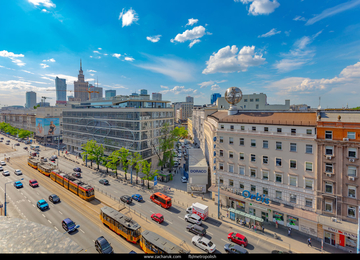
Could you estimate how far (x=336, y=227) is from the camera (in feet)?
99.3

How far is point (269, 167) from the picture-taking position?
1527 inches

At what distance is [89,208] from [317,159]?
51.5 meters

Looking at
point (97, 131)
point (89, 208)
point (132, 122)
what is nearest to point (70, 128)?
point (97, 131)

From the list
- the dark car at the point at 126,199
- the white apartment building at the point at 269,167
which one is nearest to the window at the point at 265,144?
the white apartment building at the point at 269,167

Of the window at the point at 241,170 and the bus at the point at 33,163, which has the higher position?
the window at the point at 241,170

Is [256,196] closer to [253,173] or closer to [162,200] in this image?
[253,173]

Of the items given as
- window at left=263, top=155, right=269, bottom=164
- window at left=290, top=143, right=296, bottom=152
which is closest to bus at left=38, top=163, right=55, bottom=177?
window at left=263, top=155, right=269, bottom=164

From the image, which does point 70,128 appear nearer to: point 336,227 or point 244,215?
point 244,215

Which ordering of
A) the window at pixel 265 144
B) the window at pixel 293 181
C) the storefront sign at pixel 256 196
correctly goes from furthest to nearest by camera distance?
the window at pixel 265 144
the storefront sign at pixel 256 196
the window at pixel 293 181

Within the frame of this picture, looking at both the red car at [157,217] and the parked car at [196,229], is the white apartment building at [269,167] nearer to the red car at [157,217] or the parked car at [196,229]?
the parked car at [196,229]

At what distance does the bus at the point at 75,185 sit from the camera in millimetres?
45031

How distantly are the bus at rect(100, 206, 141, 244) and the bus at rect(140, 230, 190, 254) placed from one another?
6.18 ft

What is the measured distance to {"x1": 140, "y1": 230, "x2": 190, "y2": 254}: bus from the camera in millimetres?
25375

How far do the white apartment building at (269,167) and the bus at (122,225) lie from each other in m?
21.5
